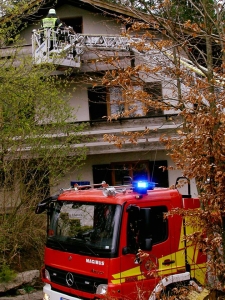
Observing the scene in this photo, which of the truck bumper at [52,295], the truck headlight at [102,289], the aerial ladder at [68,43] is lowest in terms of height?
the truck bumper at [52,295]

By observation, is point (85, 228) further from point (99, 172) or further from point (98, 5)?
point (98, 5)

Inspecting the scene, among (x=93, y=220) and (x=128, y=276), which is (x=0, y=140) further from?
(x=128, y=276)

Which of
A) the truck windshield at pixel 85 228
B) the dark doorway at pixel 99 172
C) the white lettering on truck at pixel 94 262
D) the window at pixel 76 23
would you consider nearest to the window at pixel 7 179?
the truck windshield at pixel 85 228

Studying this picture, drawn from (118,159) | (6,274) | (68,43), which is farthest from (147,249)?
(118,159)

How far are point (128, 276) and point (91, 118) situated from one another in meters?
12.3

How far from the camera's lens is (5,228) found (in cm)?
1091

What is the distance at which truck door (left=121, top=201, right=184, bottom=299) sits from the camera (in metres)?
6.64

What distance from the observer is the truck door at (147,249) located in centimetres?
664

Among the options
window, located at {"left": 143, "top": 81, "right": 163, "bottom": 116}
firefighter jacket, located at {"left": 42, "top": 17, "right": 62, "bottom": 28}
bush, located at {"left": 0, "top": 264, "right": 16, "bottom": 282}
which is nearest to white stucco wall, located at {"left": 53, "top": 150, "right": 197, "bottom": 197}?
window, located at {"left": 143, "top": 81, "right": 163, "bottom": 116}

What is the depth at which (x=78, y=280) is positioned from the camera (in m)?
6.95

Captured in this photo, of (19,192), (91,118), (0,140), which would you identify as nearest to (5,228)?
(19,192)

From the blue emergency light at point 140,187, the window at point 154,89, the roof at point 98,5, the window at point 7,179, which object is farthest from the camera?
the roof at point 98,5

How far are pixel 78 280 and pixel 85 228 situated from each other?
32.5 inches

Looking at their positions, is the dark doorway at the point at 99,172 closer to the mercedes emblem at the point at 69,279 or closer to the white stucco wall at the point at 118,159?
the white stucco wall at the point at 118,159
